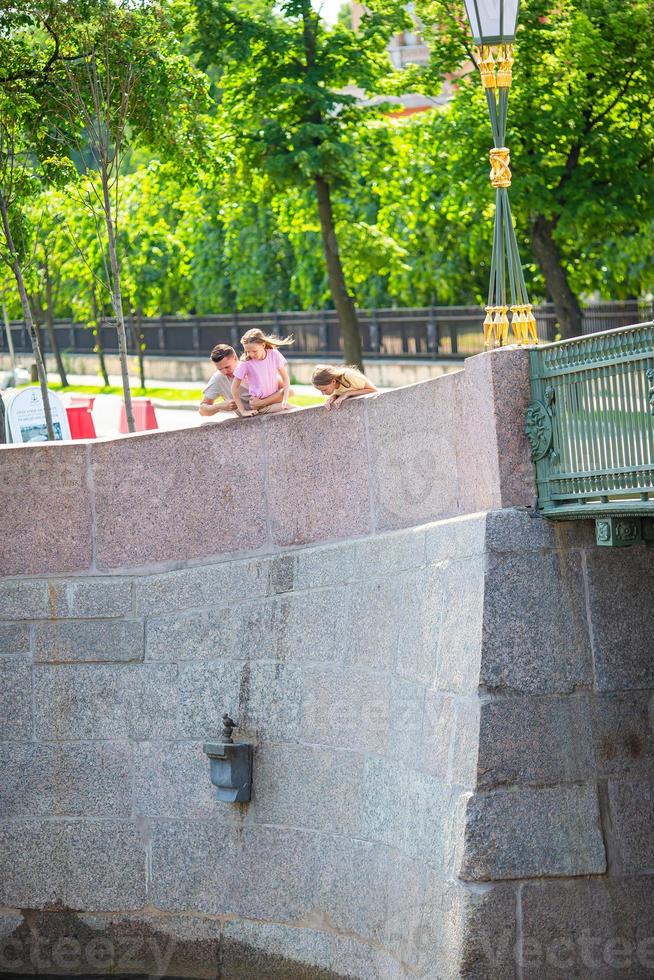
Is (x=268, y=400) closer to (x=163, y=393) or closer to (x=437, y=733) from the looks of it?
A: (x=437, y=733)

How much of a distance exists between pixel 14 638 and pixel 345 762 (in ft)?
8.66

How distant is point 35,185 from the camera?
1731 cm

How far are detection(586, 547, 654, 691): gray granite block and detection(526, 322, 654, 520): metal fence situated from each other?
45 cm

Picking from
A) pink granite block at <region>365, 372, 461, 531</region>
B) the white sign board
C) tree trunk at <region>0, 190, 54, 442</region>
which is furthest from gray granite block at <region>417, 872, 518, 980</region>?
the white sign board

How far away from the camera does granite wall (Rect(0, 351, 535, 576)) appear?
28.1ft

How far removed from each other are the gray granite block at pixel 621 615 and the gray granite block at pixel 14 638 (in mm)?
4164

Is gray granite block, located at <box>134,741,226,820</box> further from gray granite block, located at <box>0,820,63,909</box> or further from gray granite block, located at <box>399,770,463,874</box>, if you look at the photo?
gray granite block, located at <box>399,770,463,874</box>

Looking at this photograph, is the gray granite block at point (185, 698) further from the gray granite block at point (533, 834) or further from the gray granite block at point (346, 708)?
the gray granite block at point (533, 834)

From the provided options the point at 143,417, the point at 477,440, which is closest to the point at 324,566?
the point at 477,440

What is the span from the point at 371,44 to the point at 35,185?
688 cm

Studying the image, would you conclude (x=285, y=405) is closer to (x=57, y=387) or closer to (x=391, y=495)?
(x=391, y=495)

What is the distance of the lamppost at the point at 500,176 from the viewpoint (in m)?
8.65

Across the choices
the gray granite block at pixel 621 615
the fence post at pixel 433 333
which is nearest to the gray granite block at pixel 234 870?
the gray granite block at pixel 621 615

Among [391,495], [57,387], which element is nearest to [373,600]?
[391,495]
